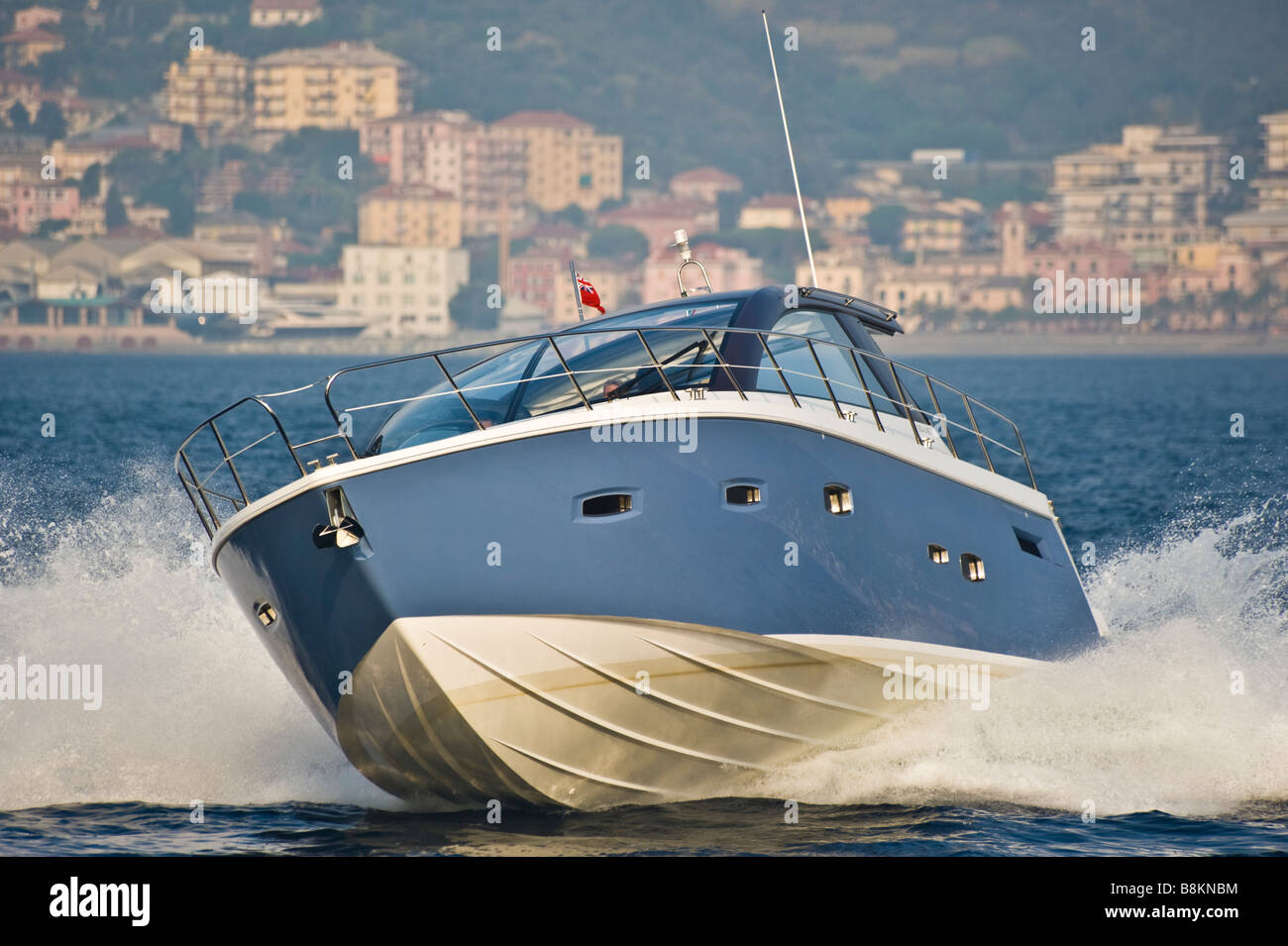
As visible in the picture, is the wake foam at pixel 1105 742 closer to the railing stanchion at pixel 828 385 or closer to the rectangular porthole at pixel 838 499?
the rectangular porthole at pixel 838 499

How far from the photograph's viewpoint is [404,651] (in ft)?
27.9

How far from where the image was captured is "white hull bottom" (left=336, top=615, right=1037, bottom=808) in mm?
8570

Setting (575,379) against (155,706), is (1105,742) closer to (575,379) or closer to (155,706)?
(575,379)

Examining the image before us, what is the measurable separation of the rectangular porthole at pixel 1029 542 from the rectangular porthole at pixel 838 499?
1827 mm

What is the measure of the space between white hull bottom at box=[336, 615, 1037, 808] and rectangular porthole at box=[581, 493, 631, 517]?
56 centimetres

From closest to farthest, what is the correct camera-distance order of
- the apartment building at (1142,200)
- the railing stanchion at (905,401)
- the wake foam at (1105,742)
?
the wake foam at (1105,742), the railing stanchion at (905,401), the apartment building at (1142,200)

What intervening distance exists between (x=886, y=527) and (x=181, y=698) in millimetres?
5030

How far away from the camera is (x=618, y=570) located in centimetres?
867

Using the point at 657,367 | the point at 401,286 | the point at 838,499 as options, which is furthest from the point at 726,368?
the point at 401,286

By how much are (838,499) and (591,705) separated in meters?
1.80

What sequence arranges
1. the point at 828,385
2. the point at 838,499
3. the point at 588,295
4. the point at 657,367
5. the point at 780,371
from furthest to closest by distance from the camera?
the point at 588,295
the point at 828,385
the point at 838,499
the point at 780,371
the point at 657,367

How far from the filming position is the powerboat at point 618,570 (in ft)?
28.0

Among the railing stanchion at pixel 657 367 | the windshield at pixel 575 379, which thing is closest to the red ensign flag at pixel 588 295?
the windshield at pixel 575 379
